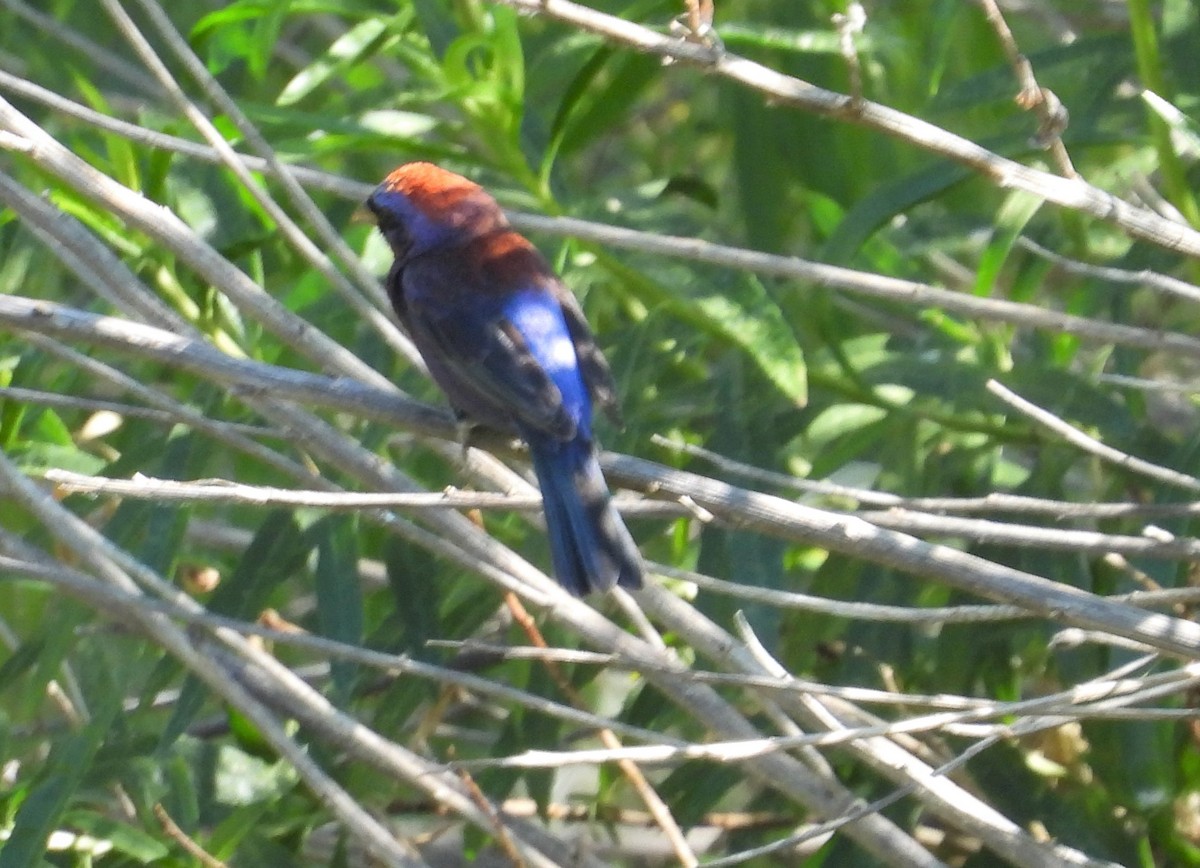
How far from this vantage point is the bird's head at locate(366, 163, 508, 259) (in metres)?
3.45

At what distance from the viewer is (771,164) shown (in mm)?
4105

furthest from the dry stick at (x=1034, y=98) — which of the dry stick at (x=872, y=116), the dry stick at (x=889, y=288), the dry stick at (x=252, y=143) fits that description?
the dry stick at (x=252, y=143)

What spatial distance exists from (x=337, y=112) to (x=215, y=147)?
2.92 feet

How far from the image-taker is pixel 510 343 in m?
3.27

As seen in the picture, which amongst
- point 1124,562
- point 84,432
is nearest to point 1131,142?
point 1124,562

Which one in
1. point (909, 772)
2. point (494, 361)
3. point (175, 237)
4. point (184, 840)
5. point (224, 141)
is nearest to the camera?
point (909, 772)

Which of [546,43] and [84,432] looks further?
[546,43]

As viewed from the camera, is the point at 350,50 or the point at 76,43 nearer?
the point at 350,50

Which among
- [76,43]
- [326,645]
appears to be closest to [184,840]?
[326,645]

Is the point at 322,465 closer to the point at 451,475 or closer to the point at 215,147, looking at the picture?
the point at 451,475

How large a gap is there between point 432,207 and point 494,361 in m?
0.45

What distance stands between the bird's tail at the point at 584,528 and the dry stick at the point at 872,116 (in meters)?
0.78

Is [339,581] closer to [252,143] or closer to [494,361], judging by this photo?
[494,361]

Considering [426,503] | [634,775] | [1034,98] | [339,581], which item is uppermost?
[1034,98]
